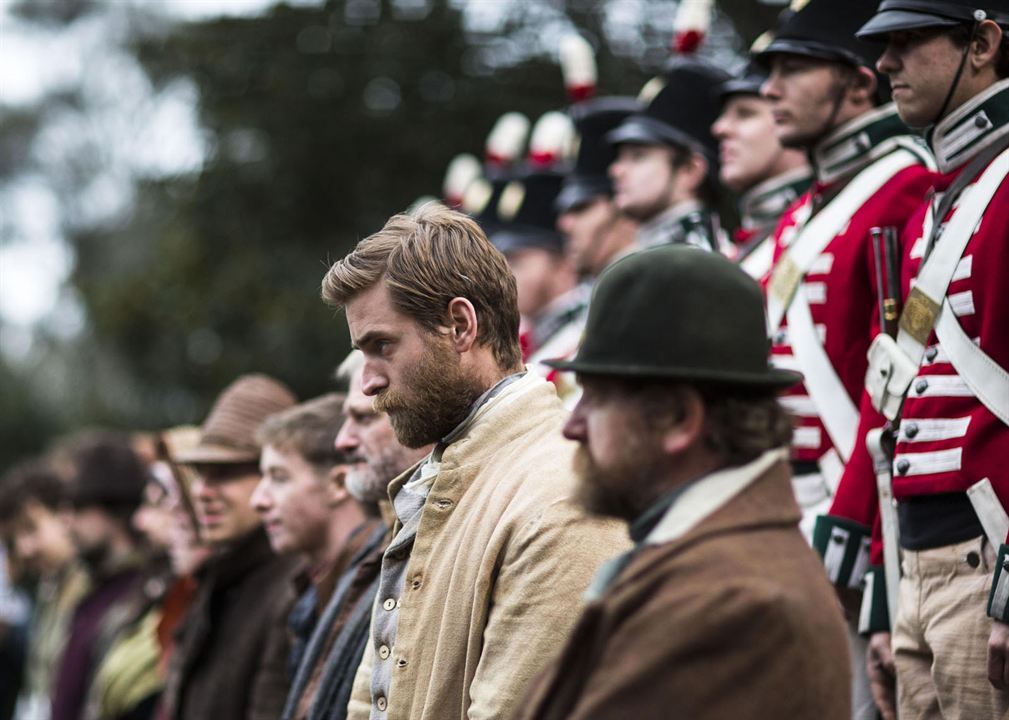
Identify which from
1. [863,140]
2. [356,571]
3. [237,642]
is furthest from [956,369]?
[237,642]

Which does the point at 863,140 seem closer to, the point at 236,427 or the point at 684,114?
the point at 684,114

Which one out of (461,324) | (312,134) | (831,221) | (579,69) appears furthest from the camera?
(312,134)

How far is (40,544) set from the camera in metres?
11.8

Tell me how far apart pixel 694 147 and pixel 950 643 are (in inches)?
141

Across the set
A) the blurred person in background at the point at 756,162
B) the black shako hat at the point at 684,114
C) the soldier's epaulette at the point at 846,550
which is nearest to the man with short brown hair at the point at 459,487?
the soldier's epaulette at the point at 846,550

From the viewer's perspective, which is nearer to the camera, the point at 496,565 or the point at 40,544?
the point at 496,565

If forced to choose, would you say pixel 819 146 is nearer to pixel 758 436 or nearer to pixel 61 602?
pixel 758 436

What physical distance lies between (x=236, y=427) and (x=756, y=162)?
263 cm

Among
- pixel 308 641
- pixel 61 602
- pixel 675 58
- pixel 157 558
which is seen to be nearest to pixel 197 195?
pixel 61 602

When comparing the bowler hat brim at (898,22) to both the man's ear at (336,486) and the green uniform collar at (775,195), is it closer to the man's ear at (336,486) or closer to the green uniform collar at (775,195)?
the green uniform collar at (775,195)

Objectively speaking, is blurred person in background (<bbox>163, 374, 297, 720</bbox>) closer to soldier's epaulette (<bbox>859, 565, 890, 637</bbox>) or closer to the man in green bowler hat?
soldier's epaulette (<bbox>859, 565, 890, 637</bbox>)

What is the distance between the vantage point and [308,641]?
5.77 meters

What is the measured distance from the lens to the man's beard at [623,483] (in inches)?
116

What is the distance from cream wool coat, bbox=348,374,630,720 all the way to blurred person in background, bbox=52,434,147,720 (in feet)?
19.6
